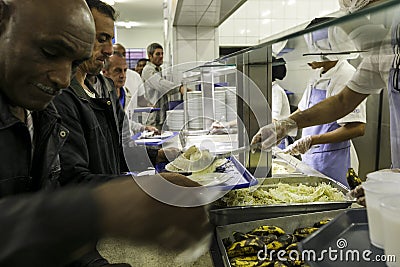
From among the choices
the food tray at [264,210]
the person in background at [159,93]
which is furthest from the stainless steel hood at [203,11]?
the food tray at [264,210]

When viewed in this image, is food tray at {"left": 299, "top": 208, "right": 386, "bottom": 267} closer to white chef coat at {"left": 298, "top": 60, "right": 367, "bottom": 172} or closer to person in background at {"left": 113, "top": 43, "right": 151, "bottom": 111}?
white chef coat at {"left": 298, "top": 60, "right": 367, "bottom": 172}

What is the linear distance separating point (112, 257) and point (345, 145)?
1.82 m

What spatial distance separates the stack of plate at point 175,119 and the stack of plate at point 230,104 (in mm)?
644

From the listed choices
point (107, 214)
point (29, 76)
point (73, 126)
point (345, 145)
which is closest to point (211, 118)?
point (345, 145)

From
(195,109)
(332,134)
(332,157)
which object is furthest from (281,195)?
(195,109)

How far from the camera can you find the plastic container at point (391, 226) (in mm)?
453

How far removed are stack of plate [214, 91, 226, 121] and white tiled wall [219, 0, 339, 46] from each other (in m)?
3.00

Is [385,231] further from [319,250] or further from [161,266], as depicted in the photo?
[161,266]

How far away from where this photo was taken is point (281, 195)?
1268 mm

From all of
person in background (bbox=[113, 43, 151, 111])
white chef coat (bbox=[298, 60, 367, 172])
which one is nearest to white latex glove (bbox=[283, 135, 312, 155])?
white chef coat (bbox=[298, 60, 367, 172])

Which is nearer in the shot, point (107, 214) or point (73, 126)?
point (107, 214)

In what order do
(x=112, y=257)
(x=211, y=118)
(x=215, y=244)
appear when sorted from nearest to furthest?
1. (x=215, y=244)
2. (x=112, y=257)
3. (x=211, y=118)

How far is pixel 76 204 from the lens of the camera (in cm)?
55

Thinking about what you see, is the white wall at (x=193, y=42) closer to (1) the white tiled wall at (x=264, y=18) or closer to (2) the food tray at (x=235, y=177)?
(1) the white tiled wall at (x=264, y=18)
